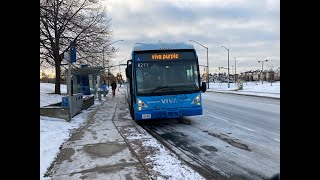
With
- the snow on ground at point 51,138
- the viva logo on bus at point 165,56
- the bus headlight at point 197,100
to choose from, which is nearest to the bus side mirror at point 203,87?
the bus headlight at point 197,100

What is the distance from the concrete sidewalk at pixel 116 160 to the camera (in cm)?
558

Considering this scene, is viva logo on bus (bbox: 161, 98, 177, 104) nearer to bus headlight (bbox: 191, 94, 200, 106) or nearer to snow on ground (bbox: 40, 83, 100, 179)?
bus headlight (bbox: 191, 94, 200, 106)

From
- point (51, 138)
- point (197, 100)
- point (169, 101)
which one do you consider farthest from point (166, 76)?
point (51, 138)

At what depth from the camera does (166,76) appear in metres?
12.1

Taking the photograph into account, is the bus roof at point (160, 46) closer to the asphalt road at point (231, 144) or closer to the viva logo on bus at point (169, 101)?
the viva logo on bus at point (169, 101)

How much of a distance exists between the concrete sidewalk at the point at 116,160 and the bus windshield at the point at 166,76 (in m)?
2.53

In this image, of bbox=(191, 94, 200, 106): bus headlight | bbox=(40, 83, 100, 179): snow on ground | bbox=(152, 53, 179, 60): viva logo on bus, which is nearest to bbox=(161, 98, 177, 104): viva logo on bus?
bbox=(191, 94, 200, 106): bus headlight

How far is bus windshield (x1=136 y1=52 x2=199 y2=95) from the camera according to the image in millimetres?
11945

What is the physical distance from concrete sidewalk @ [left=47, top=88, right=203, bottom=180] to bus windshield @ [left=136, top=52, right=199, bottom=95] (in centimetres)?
253

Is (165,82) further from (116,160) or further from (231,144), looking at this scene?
(116,160)

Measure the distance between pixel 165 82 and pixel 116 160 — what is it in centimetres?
578
